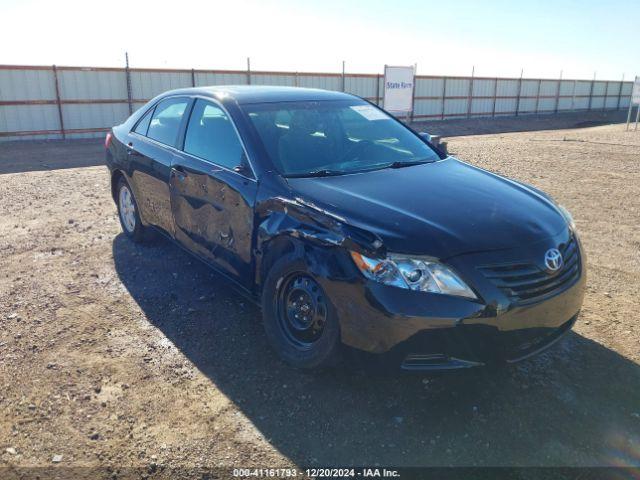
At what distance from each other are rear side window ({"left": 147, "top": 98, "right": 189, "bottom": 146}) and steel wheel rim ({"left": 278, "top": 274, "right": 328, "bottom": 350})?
2.04 meters

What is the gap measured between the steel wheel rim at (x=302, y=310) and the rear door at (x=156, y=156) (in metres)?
1.75

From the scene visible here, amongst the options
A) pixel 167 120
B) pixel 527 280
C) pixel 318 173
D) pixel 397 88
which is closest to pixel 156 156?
pixel 167 120

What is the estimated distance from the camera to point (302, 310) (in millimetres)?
3088

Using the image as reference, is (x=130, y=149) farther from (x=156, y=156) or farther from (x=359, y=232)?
(x=359, y=232)

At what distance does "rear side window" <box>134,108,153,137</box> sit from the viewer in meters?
5.16

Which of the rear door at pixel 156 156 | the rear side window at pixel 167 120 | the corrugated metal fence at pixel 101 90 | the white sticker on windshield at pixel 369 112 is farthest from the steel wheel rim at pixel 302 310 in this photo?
the corrugated metal fence at pixel 101 90

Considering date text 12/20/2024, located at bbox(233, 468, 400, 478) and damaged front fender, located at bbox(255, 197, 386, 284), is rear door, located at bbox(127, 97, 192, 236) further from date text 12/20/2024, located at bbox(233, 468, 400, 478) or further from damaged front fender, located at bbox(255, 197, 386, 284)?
date text 12/20/2024, located at bbox(233, 468, 400, 478)

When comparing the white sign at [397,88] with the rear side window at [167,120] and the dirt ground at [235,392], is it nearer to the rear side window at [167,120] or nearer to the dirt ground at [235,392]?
the rear side window at [167,120]

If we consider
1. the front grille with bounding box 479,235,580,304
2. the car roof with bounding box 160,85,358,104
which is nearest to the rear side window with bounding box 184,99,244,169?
the car roof with bounding box 160,85,358,104

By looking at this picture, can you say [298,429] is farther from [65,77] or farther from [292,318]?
[65,77]

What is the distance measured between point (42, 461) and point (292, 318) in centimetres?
147

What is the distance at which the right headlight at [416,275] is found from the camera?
262 centimetres

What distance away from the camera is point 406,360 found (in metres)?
2.67

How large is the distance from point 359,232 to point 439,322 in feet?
2.02
